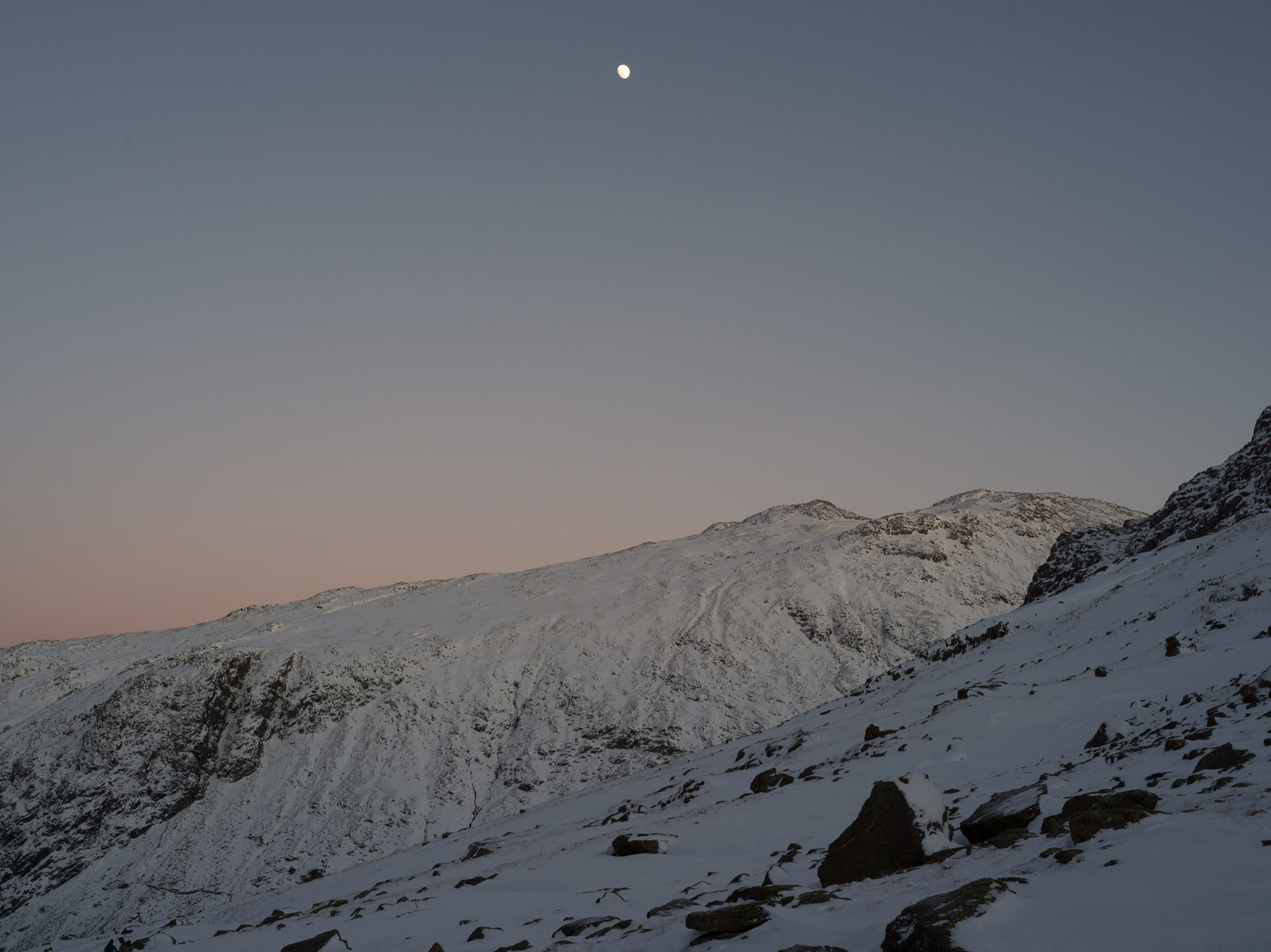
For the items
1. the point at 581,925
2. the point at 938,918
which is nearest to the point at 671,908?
the point at 581,925

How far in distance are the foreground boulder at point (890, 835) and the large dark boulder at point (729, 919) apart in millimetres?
2546

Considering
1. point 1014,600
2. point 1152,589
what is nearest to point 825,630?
point 1014,600

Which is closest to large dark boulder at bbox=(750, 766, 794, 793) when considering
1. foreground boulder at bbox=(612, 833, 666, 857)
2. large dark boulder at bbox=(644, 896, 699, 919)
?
foreground boulder at bbox=(612, 833, 666, 857)

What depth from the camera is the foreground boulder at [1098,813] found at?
849 centimetres

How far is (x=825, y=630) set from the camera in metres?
86.4

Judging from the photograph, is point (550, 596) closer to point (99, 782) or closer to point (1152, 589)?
point (99, 782)

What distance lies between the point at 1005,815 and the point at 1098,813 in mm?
2339

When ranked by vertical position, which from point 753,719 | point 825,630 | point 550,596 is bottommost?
point 753,719

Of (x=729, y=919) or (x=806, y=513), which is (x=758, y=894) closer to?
(x=729, y=919)

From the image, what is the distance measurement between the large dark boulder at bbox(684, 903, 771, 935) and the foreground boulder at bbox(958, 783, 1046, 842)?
4.26 m

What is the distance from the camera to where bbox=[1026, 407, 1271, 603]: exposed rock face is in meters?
51.5

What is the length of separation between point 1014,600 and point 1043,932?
9648 cm

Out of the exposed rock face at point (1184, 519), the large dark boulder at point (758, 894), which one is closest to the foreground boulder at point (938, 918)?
the large dark boulder at point (758, 894)

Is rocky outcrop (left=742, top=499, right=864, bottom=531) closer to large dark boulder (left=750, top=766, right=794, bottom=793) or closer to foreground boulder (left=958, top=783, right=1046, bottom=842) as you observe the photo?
large dark boulder (left=750, top=766, right=794, bottom=793)
